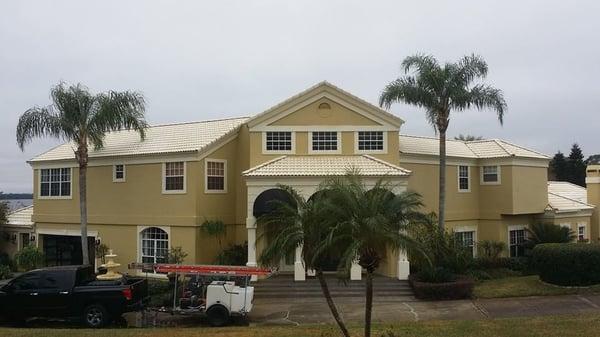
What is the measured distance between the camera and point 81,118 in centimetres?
2542

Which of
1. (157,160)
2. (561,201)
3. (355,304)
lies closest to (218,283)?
(355,304)

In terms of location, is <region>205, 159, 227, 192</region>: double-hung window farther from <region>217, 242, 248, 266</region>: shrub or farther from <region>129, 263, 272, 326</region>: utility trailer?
<region>129, 263, 272, 326</region>: utility trailer

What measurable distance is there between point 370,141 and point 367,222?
51.7 ft

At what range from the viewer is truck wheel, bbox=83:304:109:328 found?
1745cm

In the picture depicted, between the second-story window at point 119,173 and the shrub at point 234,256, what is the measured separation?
636cm

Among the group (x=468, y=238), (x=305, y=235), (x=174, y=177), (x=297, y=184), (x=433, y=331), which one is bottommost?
(x=433, y=331)

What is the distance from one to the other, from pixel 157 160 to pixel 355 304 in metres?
11.6

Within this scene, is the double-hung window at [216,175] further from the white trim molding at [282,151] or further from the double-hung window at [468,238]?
the double-hung window at [468,238]

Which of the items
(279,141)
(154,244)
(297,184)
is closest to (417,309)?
(297,184)

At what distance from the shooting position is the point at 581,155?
64.0 meters

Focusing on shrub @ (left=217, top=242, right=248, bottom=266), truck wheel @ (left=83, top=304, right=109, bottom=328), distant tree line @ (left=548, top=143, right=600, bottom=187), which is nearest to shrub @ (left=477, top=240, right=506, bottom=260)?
shrub @ (left=217, top=242, right=248, bottom=266)

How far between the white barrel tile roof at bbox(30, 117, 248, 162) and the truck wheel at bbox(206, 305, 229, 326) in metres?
9.51

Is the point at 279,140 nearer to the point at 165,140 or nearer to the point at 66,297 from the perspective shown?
the point at 165,140

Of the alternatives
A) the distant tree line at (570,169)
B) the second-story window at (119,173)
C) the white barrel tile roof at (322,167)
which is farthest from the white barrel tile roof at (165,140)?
the distant tree line at (570,169)
